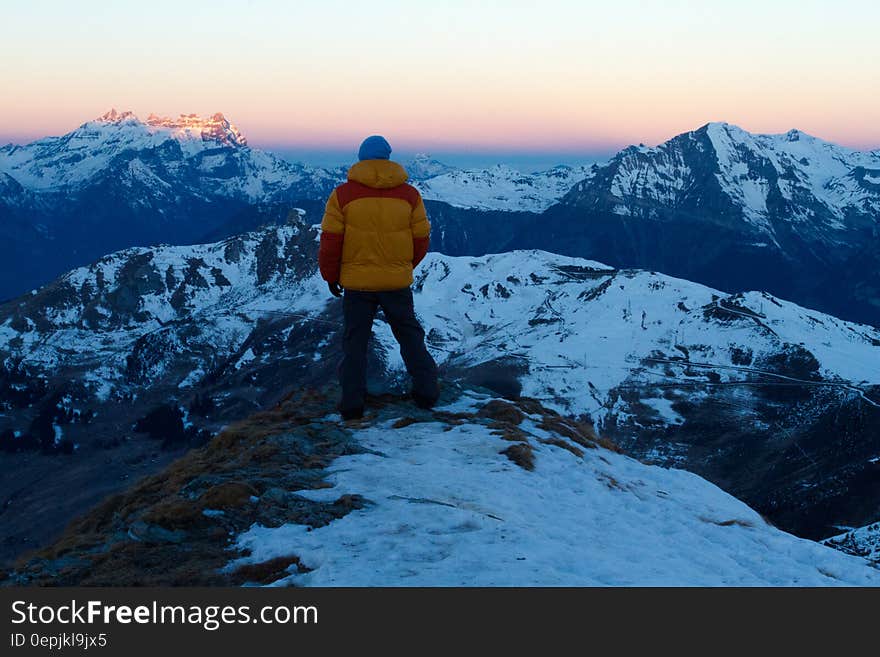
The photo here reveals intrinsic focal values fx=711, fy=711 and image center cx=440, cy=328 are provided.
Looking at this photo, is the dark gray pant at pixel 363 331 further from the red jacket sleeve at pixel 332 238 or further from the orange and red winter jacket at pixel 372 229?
the red jacket sleeve at pixel 332 238

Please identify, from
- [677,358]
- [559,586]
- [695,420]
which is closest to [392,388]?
[559,586]

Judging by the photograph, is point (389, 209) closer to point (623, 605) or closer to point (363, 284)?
point (363, 284)

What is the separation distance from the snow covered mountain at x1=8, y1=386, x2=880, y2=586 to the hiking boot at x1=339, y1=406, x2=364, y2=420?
1.32 feet

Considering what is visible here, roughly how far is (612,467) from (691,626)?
33.7 ft

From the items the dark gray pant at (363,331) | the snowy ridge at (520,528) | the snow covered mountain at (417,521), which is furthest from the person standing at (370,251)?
the snowy ridge at (520,528)

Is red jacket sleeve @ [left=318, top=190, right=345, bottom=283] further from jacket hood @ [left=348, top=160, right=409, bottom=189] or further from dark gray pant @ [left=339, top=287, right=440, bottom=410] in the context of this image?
dark gray pant @ [left=339, top=287, right=440, bottom=410]

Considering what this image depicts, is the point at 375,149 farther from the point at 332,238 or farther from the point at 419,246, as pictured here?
the point at 419,246

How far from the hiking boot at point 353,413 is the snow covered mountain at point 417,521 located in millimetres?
404

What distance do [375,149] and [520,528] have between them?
389 inches

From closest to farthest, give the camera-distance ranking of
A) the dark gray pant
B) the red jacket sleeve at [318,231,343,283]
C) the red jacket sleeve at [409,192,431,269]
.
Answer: the red jacket sleeve at [318,231,343,283], the red jacket sleeve at [409,192,431,269], the dark gray pant

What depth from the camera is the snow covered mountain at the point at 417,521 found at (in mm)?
10125

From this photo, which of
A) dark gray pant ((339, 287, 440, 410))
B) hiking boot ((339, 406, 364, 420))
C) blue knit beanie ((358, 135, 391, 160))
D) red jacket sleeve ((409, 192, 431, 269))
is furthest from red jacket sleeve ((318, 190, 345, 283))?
hiking boot ((339, 406, 364, 420))

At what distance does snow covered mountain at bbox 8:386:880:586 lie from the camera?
10125 millimetres

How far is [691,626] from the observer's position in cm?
833
